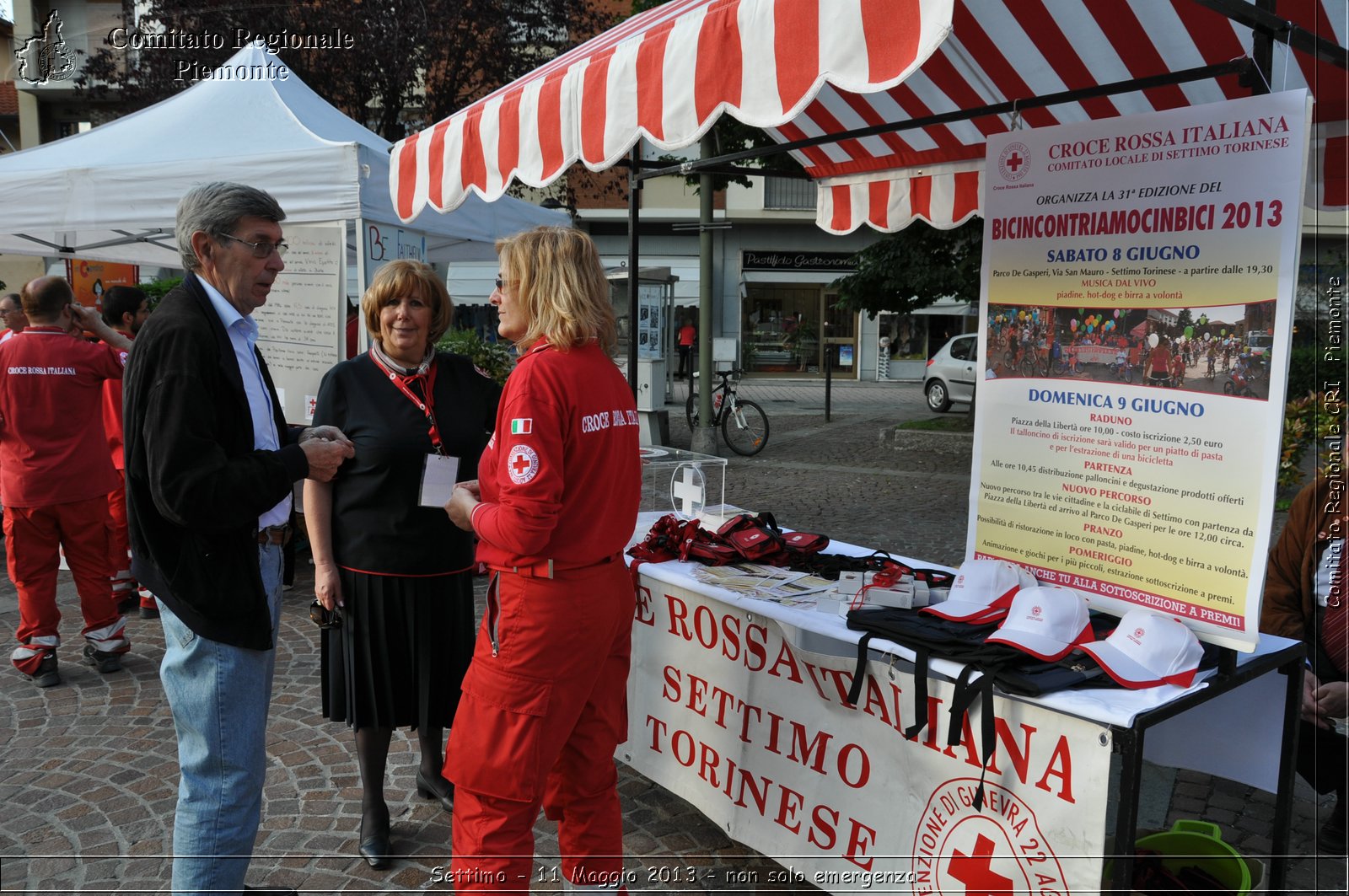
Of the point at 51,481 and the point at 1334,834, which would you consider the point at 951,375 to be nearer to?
the point at 1334,834

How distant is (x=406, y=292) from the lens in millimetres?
2883

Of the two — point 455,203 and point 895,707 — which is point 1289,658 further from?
point 455,203

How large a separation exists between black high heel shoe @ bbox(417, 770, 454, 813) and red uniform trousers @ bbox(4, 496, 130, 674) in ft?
7.61

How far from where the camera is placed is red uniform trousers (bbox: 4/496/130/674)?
4.43 metres

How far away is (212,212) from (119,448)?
13.1ft

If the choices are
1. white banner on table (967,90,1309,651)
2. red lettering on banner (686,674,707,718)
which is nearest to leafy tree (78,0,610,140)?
red lettering on banner (686,674,707,718)

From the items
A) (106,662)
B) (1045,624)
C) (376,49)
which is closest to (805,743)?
(1045,624)

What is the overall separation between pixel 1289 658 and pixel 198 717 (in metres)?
2.79

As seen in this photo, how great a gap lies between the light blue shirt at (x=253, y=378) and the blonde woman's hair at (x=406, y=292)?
1.91 ft

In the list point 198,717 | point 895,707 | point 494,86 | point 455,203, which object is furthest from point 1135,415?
point 494,86

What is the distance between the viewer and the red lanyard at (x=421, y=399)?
2.85 m

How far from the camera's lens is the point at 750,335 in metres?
27.0

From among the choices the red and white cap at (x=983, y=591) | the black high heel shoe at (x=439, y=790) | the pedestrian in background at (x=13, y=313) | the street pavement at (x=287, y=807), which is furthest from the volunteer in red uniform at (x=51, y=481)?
the red and white cap at (x=983, y=591)

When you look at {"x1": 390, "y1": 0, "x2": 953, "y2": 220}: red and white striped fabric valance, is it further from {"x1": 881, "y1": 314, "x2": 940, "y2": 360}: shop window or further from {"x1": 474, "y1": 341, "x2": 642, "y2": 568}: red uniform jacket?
{"x1": 881, "y1": 314, "x2": 940, "y2": 360}: shop window
